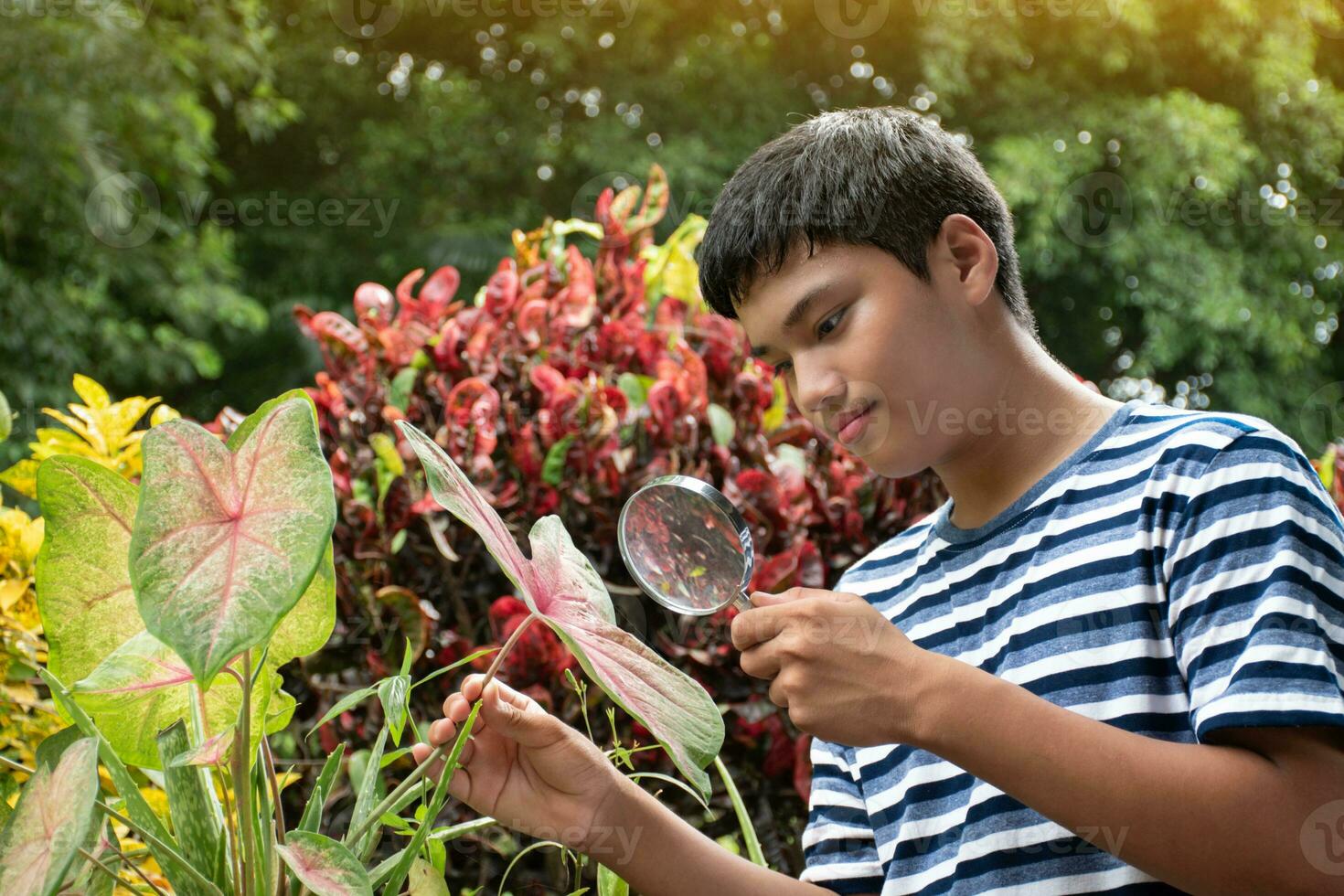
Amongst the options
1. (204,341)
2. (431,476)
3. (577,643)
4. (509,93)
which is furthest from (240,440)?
(509,93)

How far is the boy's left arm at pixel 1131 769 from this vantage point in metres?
0.86

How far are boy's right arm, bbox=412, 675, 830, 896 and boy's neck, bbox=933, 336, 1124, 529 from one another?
474mm

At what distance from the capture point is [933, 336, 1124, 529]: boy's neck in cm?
122

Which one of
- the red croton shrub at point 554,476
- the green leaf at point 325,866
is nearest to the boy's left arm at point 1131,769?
the green leaf at point 325,866

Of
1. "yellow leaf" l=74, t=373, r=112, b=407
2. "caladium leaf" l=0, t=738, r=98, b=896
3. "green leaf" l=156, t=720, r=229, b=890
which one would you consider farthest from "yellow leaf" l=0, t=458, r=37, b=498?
"caladium leaf" l=0, t=738, r=98, b=896

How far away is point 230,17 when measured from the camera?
364 inches

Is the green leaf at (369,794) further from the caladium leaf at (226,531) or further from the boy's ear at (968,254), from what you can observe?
the boy's ear at (968,254)

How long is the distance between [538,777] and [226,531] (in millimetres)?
523

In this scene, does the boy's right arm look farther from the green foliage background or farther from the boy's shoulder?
the green foliage background

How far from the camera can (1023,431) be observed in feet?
4.05

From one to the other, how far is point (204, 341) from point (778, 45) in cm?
565

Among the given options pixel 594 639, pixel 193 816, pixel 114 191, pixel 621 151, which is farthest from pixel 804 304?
pixel 621 151

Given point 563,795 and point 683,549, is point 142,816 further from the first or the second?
point 683,549

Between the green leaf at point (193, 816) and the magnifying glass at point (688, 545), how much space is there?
462 mm
